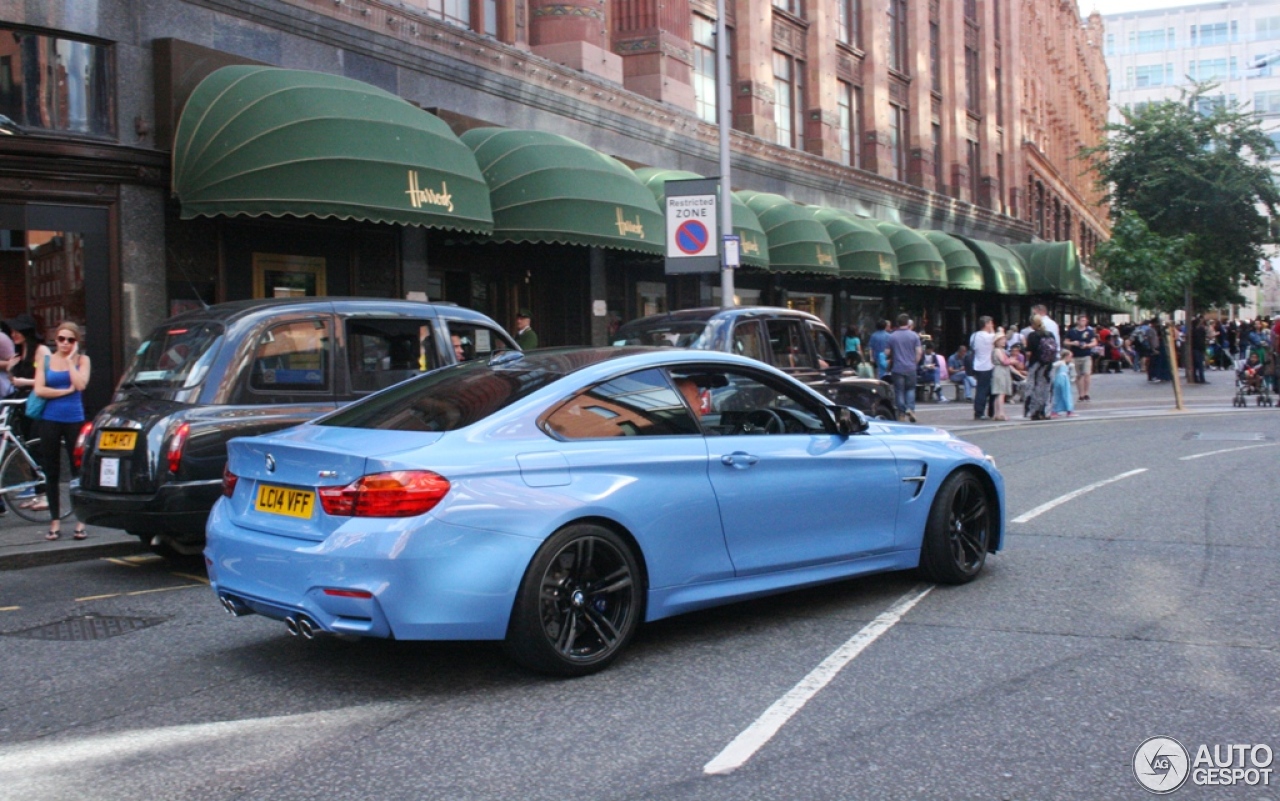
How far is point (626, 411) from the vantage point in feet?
18.1

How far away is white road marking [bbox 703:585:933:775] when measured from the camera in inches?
161

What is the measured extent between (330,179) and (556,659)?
399 inches

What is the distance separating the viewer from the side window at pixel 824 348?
41.7 feet

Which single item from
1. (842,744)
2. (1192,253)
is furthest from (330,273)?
(1192,253)

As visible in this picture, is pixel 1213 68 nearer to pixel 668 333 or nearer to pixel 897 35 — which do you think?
pixel 897 35

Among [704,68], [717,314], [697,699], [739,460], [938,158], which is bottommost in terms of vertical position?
[697,699]

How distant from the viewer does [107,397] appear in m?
13.7

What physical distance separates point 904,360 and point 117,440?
48.7 ft

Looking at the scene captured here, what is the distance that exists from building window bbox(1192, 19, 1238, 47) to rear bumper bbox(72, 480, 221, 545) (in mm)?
132909

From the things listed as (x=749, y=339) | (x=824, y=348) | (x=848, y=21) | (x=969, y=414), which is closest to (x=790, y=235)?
(x=969, y=414)

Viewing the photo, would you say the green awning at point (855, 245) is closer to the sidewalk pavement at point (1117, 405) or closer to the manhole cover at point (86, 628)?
the sidewalk pavement at point (1117, 405)

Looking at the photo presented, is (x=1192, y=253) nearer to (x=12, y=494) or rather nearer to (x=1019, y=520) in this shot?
(x=1019, y=520)

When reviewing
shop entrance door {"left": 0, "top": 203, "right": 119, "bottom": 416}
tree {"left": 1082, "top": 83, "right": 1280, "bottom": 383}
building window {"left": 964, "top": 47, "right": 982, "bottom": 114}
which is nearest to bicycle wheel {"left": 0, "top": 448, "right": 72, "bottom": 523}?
shop entrance door {"left": 0, "top": 203, "right": 119, "bottom": 416}

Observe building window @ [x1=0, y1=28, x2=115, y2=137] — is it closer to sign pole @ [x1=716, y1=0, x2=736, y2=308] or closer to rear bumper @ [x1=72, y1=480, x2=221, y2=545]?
rear bumper @ [x1=72, y1=480, x2=221, y2=545]
